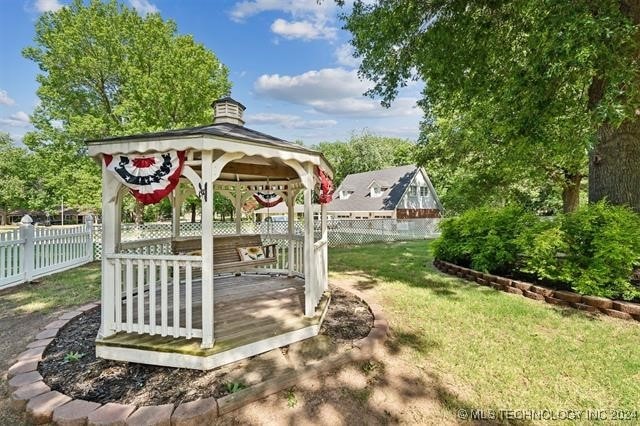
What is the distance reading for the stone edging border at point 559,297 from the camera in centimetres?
417

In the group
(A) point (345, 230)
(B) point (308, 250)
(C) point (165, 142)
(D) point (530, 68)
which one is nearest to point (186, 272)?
(C) point (165, 142)

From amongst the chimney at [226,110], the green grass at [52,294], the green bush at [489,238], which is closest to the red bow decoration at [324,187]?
the chimney at [226,110]

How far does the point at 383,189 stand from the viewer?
26.9 meters

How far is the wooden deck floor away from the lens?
314cm

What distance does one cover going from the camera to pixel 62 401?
2.45 meters

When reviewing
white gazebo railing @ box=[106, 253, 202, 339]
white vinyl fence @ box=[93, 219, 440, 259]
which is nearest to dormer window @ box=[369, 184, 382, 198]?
white vinyl fence @ box=[93, 219, 440, 259]

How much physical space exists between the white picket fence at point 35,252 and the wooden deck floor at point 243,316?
4.12 m

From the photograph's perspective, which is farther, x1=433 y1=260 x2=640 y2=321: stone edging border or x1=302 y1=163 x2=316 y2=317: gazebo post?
x1=433 y1=260 x2=640 y2=321: stone edging border

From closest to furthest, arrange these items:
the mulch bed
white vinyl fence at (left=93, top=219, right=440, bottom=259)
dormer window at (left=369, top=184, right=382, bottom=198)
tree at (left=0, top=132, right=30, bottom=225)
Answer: the mulch bed, white vinyl fence at (left=93, top=219, right=440, bottom=259), dormer window at (left=369, top=184, right=382, bottom=198), tree at (left=0, top=132, right=30, bottom=225)

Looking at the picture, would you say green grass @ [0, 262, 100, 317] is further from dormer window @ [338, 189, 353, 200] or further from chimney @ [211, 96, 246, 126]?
dormer window @ [338, 189, 353, 200]

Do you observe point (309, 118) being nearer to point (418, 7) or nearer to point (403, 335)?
point (418, 7)

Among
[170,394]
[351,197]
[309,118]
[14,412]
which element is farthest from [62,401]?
[309,118]

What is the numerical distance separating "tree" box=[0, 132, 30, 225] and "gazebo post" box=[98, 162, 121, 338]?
144 ft

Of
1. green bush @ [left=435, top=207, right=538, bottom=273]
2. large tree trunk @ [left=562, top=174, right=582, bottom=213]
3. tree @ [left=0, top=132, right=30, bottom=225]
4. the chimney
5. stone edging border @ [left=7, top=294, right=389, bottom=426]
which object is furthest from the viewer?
tree @ [left=0, top=132, right=30, bottom=225]
